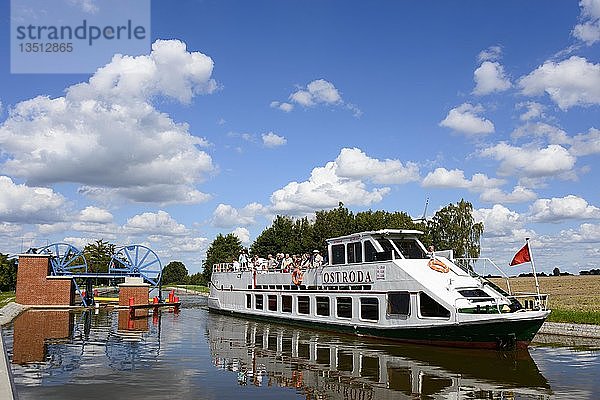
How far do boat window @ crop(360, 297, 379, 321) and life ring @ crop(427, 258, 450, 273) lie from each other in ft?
9.62

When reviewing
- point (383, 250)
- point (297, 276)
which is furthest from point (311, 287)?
point (383, 250)

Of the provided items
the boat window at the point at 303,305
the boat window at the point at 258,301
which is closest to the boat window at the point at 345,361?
the boat window at the point at 303,305

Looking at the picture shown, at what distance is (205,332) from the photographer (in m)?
30.6

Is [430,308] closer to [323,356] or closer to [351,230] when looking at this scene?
[323,356]

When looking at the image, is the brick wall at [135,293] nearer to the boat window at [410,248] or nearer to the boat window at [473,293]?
the boat window at [410,248]

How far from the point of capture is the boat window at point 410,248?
25.9m

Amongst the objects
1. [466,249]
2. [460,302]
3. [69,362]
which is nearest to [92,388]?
[69,362]

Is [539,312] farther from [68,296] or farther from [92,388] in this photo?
[68,296]

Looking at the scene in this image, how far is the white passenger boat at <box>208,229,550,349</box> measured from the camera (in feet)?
68.5

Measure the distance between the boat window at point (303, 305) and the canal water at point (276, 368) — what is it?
2.27 m

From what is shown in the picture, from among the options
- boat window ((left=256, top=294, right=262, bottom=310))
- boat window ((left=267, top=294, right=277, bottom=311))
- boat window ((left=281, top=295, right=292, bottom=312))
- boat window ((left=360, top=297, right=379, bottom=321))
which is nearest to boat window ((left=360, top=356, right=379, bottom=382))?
boat window ((left=360, top=297, right=379, bottom=321))

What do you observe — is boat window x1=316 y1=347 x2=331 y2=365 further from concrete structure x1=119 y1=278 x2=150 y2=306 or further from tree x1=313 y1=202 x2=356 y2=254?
tree x1=313 y1=202 x2=356 y2=254

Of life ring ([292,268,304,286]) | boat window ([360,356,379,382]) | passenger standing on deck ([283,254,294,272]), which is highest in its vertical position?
passenger standing on deck ([283,254,294,272])

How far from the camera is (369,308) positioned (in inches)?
1017
